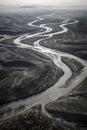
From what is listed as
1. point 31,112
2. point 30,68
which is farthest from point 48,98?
point 30,68

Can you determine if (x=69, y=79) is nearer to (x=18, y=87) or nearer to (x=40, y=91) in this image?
(x=40, y=91)

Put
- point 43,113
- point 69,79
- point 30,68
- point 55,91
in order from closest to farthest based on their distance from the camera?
point 43,113, point 55,91, point 69,79, point 30,68

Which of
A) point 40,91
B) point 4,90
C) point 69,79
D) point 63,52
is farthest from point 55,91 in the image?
point 63,52

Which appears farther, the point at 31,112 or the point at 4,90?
the point at 4,90

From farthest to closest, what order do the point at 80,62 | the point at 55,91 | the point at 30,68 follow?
1. the point at 80,62
2. the point at 30,68
3. the point at 55,91

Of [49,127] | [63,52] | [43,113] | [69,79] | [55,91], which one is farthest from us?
[63,52]

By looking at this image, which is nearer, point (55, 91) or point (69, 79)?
point (55, 91)

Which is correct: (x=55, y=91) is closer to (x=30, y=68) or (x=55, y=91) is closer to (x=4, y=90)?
(x=4, y=90)

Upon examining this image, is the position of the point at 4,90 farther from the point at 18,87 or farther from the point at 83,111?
the point at 83,111

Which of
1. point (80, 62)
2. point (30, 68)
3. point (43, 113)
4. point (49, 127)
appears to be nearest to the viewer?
point (49, 127)
